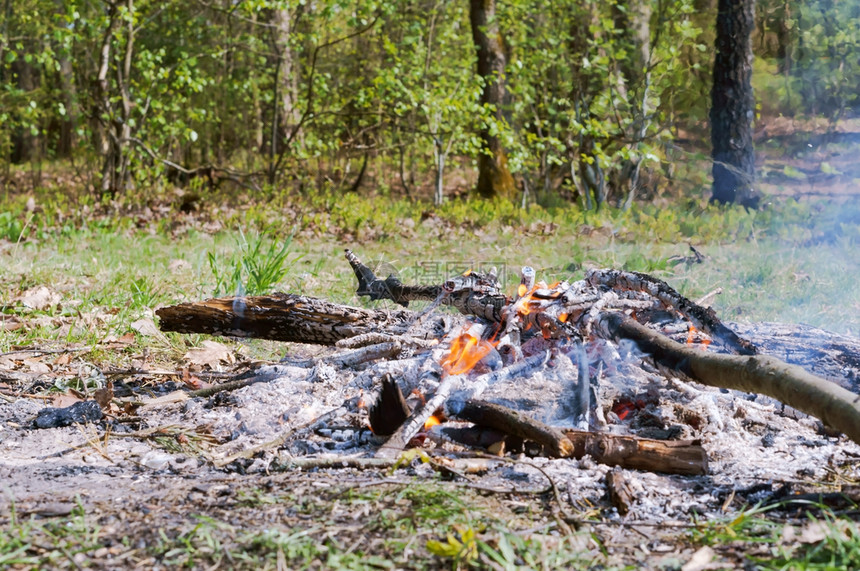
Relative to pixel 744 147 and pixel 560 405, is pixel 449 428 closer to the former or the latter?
pixel 560 405

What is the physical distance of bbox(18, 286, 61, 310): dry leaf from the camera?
489 centimetres

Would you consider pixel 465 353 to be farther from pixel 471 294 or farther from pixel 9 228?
pixel 9 228

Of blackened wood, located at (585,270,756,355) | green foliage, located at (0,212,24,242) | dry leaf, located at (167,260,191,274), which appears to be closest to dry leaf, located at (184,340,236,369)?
blackened wood, located at (585,270,756,355)

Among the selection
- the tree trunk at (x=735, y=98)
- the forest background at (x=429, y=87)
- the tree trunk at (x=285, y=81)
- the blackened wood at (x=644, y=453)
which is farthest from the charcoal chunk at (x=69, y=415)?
the tree trunk at (x=285, y=81)

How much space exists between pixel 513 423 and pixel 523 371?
68 cm

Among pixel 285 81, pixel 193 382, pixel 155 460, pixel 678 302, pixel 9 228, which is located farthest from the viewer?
pixel 285 81

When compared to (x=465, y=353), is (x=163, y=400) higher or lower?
lower

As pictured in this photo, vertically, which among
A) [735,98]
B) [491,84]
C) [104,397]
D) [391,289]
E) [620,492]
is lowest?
[104,397]

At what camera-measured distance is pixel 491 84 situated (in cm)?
1295

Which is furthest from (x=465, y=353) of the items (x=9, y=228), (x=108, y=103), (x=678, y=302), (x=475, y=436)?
(x=108, y=103)

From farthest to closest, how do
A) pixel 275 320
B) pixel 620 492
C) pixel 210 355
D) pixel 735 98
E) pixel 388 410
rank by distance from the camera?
1. pixel 735 98
2. pixel 210 355
3. pixel 275 320
4. pixel 388 410
5. pixel 620 492

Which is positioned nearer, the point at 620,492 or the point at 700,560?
the point at 700,560

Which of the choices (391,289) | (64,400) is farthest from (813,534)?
(64,400)

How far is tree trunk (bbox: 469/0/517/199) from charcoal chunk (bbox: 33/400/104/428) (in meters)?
10.2
